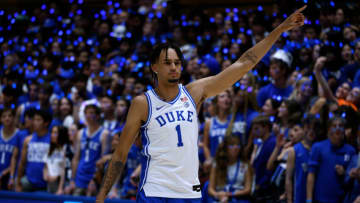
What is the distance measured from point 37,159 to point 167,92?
14.9ft

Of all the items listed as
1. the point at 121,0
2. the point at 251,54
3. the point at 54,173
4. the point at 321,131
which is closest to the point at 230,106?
the point at 321,131

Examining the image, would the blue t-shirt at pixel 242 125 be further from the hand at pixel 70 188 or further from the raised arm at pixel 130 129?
the raised arm at pixel 130 129

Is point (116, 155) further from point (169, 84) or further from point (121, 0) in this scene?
point (121, 0)

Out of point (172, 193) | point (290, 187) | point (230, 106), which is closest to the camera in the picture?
point (172, 193)

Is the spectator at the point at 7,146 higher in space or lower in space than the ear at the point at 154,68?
lower

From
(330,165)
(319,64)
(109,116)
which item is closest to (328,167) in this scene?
(330,165)

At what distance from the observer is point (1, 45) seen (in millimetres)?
12344

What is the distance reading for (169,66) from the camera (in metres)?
3.95

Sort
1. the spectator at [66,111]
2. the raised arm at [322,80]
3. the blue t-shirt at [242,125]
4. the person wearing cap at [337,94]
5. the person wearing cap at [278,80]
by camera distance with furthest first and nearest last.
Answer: the spectator at [66,111], the person wearing cap at [278,80], the blue t-shirt at [242,125], the raised arm at [322,80], the person wearing cap at [337,94]

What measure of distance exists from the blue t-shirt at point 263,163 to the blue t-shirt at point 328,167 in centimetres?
58

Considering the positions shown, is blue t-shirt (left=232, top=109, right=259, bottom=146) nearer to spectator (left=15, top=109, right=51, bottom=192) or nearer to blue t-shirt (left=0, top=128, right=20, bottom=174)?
spectator (left=15, top=109, right=51, bottom=192)

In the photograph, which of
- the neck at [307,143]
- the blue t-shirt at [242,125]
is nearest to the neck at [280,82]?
the blue t-shirt at [242,125]

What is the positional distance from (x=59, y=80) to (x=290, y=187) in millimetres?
5530

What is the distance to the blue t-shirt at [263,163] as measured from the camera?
6430 millimetres
